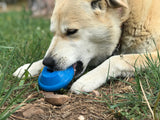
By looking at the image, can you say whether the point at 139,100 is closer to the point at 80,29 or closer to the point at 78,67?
the point at 78,67

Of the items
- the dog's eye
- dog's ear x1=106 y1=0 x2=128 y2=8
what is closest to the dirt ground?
the dog's eye

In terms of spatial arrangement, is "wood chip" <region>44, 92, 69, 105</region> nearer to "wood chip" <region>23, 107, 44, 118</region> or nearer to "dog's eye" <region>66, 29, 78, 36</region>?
"wood chip" <region>23, 107, 44, 118</region>

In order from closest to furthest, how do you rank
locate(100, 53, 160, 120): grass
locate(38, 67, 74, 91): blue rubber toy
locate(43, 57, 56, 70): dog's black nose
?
locate(100, 53, 160, 120): grass, locate(38, 67, 74, 91): blue rubber toy, locate(43, 57, 56, 70): dog's black nose

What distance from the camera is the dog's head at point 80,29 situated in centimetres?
194

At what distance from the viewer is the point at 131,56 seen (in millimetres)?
2021

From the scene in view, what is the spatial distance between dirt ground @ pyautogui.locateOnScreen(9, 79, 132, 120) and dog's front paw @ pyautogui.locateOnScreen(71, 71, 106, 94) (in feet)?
0.17

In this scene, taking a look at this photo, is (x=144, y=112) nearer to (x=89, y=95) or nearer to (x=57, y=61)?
(x=89, y=95)

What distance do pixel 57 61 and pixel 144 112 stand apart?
2.90 ft

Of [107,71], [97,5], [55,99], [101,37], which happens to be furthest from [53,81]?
[97,5]

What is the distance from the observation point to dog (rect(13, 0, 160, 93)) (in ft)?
6.25

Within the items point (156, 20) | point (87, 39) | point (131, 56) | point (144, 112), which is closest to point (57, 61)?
point (87, 39)

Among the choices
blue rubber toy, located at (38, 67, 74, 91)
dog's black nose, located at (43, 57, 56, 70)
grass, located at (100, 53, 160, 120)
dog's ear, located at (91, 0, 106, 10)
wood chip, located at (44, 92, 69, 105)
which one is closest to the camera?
grass, located at (100, 53, 160, 120)

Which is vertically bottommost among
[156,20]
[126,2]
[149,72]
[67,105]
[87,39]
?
[67,105]

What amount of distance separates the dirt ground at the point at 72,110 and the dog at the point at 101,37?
13cm
